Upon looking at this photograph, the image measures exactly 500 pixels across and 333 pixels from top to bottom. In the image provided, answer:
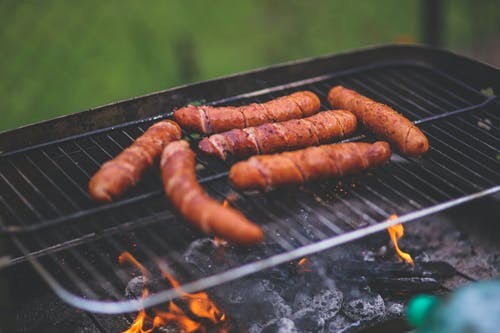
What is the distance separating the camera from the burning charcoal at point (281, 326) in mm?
3326

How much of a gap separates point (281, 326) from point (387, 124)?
4.44ft

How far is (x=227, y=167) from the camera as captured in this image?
133 inches

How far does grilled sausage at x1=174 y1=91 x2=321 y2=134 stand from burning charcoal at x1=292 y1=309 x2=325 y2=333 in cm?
119

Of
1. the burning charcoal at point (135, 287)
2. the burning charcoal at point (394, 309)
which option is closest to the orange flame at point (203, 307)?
the burning charcoal at point (135, 287)

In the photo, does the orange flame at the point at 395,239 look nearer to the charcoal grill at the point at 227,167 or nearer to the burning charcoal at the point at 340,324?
the charcoal grill at the point at 227,167

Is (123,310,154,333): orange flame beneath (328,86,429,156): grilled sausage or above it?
beneath

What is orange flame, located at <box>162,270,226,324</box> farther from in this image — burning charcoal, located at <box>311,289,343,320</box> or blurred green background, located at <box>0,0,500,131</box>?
blurred green background, located at <box>0,0,500,131</box>

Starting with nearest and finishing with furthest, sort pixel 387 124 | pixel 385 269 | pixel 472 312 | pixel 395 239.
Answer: pixel 472 312 → pixel 387 124 → pixel 385 269 → pixel 395 239

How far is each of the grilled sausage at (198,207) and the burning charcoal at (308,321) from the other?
99cm

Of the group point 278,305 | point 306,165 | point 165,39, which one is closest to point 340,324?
point 278,305

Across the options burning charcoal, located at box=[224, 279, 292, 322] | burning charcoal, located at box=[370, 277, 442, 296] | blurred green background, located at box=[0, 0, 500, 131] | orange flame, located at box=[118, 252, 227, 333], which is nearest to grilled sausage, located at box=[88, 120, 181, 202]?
orange flame, located at box=[118, 252, 227, 333]

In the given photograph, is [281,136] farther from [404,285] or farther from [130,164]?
[404,285]

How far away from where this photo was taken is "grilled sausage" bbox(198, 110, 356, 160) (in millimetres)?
3293

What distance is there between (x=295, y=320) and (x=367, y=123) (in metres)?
1.28
